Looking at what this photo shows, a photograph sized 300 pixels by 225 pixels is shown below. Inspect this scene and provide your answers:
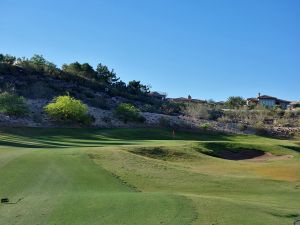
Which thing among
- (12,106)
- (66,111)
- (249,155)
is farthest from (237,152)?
(12,106)

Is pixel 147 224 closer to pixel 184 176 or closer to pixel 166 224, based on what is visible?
pixel 166 224

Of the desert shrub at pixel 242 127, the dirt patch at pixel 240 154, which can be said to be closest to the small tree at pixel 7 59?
the desert shrub at pixel 242 127

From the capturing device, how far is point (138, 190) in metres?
18.8

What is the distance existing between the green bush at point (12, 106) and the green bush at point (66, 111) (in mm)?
2811

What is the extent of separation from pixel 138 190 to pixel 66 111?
39.4m

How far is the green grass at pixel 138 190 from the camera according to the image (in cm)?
1344

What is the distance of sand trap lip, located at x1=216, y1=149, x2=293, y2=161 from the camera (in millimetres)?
40500

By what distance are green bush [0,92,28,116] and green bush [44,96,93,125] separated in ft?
9.22

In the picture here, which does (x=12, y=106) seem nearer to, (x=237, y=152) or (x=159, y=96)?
(x=237, y=152)

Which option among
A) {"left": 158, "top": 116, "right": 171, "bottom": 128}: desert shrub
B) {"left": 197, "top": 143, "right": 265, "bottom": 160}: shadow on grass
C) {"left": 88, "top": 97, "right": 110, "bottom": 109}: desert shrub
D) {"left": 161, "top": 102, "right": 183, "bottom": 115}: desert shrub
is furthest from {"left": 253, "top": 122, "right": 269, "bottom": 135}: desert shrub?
{"left": 197, "top": 143, "right": 265, "bottom": 160}: shadow on grass

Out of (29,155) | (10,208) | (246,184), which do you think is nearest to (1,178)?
(10,208)

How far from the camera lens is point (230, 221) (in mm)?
13562

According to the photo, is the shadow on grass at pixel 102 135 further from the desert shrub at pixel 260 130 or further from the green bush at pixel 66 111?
the desert shrub at pixel 260 130

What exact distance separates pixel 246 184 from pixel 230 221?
9.61 m
